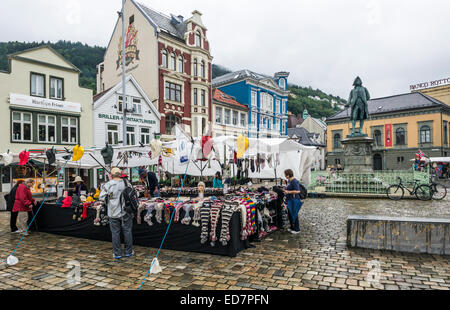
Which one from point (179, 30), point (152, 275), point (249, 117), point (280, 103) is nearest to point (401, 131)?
point (280, 103)

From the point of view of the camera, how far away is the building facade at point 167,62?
28766 millimetres

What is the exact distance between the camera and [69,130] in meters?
21.9

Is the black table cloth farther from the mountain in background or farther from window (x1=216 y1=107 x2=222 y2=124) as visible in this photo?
window (x1=216 y1=107 x2=222 y2=124)

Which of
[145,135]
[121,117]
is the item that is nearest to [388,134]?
[145,135]

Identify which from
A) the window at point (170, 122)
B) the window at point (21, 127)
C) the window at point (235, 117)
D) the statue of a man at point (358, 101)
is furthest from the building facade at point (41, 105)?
the window at point (235, 117)

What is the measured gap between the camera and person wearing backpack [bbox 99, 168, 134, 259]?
21.6 ft

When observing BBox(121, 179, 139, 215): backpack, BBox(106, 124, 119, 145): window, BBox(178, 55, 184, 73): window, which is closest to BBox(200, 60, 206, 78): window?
BBox(178, 55, 184, 73): window

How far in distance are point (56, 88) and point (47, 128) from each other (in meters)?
2.99

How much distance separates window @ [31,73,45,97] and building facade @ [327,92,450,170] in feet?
131

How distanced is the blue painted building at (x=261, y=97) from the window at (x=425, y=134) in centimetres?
1998

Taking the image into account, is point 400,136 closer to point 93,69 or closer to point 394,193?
point 394,193
